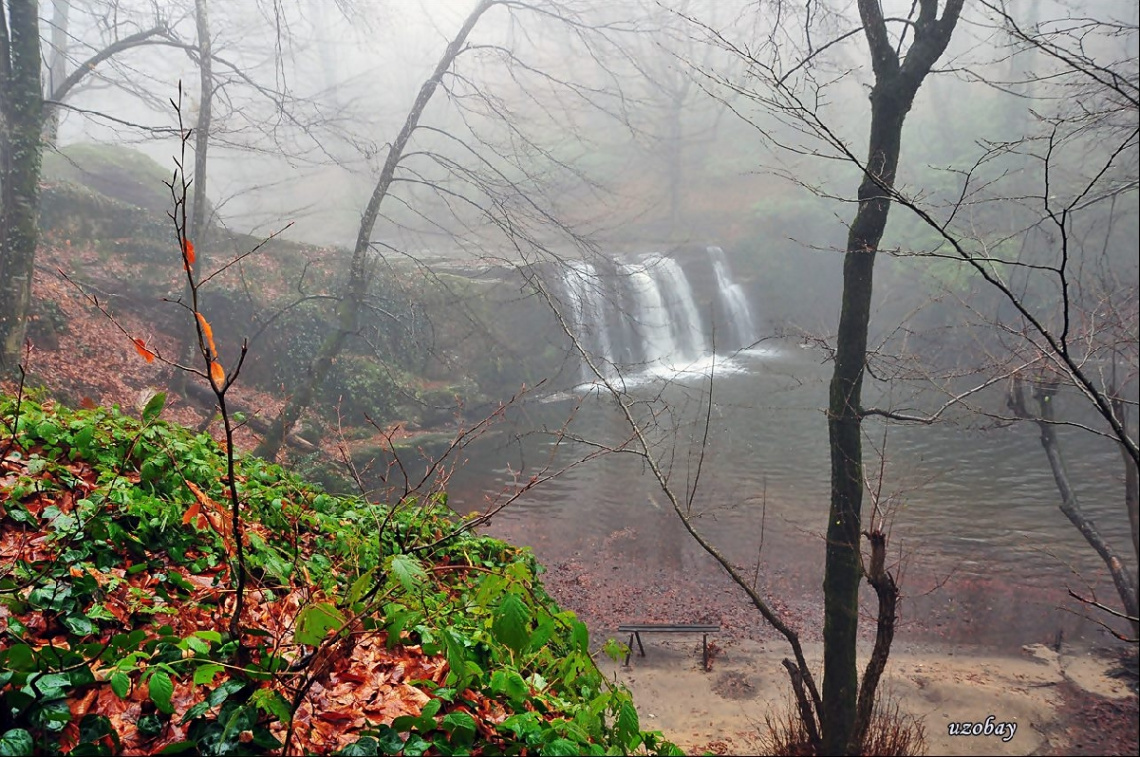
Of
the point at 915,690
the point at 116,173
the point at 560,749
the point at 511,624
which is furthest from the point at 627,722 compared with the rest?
the point at 116,173

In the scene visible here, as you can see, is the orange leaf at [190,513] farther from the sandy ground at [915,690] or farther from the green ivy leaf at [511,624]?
the sandy ground at [915,690]

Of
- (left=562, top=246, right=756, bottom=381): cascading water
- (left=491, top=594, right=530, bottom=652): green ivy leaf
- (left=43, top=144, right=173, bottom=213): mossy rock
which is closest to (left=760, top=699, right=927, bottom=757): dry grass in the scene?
(left=491, top=594, right=530, bottom=652): green ivy leaf

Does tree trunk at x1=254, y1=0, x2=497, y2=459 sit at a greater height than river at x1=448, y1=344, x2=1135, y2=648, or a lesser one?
greater

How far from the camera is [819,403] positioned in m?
17.2

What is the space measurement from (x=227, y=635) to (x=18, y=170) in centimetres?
718

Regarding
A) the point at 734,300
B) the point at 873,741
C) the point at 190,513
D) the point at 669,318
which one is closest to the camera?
the point at 190,513

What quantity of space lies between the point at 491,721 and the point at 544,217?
23.7 feet

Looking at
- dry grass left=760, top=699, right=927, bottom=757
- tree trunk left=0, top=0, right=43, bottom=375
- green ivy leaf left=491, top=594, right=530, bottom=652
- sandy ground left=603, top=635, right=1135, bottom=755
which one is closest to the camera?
green ivy leaf left=491, top=594, right=530, bottom=652

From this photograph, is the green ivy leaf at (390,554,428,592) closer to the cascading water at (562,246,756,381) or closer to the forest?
the forest

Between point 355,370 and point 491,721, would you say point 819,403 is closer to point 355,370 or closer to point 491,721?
point 355,370

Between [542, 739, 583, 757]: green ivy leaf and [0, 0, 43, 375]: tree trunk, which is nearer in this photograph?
[542, 739, 583, 757]: green ivy leaf

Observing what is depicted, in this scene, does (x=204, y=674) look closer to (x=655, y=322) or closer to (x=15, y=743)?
(x=15, y=743)

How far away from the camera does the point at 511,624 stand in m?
1.89

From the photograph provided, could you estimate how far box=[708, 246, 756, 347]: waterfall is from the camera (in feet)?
78.2
